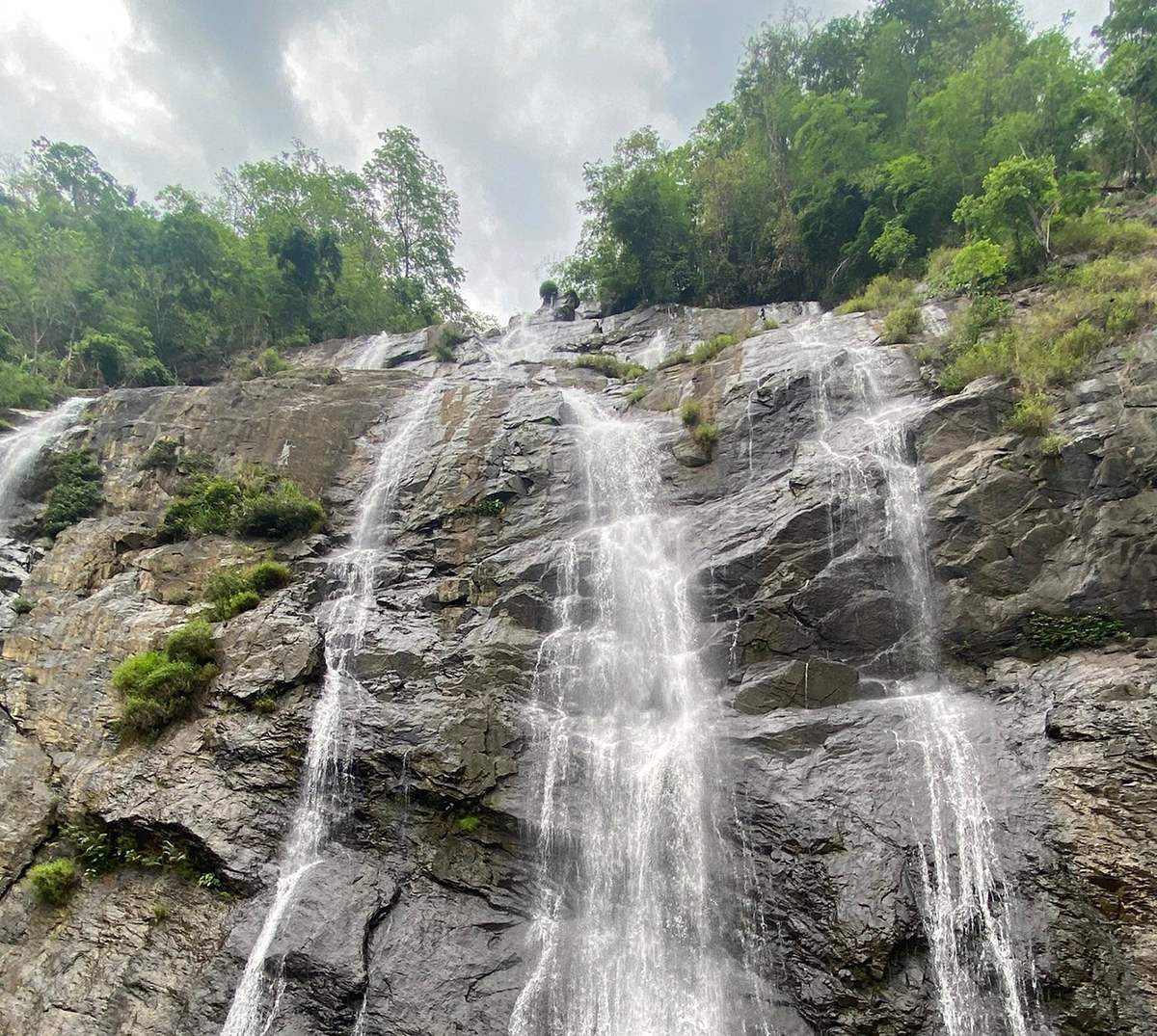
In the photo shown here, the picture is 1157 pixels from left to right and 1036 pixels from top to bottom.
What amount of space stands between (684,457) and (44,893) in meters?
13.7

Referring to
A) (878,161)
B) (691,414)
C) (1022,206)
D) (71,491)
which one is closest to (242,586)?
(71,491)

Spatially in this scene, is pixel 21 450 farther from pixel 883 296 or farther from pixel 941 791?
pixel 883 296

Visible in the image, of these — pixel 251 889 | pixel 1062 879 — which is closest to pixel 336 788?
pixel 251 889

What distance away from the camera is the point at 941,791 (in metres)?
9.37

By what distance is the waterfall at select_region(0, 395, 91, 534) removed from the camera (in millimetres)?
17859

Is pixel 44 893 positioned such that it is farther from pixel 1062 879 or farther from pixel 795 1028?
pixel 1062 879

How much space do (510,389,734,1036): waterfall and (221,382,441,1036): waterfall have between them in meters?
3.24

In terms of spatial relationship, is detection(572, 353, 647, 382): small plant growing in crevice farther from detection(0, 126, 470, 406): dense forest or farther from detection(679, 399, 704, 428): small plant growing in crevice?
detection(0, 126, 470, 406): dense forest

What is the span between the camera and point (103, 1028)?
348 inches

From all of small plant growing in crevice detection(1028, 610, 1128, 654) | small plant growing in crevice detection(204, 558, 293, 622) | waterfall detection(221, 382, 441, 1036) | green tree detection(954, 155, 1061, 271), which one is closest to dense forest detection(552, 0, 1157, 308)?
green tree detection(954, 155, 1061, 271)

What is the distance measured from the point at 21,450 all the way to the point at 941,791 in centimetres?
2305

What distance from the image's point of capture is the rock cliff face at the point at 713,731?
8578 millimetres

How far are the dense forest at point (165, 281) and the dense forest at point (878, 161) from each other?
12.6 metres

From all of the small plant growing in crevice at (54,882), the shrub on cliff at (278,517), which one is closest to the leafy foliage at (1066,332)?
the shrub on cliff at (278,517)
